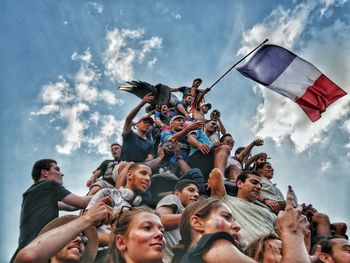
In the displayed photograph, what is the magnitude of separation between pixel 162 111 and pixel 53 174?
19.5 ft

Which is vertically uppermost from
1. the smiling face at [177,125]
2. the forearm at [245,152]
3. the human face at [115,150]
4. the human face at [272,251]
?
the forearm at [245,152]

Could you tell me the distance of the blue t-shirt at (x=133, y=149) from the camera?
7.04m

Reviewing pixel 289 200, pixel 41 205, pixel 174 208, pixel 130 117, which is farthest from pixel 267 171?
pixel 289 200

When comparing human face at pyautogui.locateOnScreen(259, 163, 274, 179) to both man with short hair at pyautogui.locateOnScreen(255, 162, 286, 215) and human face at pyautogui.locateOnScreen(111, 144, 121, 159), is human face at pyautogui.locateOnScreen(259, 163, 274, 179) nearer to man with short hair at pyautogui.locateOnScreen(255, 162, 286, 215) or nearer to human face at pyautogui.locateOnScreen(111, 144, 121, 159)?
man with short hair at pyautogui.locateOnScreen(255, 162, 286, 215)

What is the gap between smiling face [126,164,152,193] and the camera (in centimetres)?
523

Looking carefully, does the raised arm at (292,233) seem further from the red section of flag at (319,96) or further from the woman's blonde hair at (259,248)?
the red section of flag at (319,96)

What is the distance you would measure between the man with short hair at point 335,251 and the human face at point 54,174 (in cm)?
356

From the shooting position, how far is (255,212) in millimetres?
5414

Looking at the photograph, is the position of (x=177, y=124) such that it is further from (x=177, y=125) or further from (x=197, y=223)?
(x=197, y=223)

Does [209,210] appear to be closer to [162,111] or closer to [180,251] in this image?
[180,251]

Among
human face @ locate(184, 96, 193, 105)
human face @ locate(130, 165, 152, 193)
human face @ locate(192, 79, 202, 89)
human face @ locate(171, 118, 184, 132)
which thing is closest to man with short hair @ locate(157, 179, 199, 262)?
human face @ locate(130, 165, 152, 193)

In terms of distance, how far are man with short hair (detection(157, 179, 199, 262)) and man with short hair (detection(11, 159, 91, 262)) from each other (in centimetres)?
102

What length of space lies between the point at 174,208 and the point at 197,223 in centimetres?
147

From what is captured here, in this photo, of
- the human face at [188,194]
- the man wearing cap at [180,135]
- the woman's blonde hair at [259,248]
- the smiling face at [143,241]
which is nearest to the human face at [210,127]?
the man wearing cap at [180,135]
